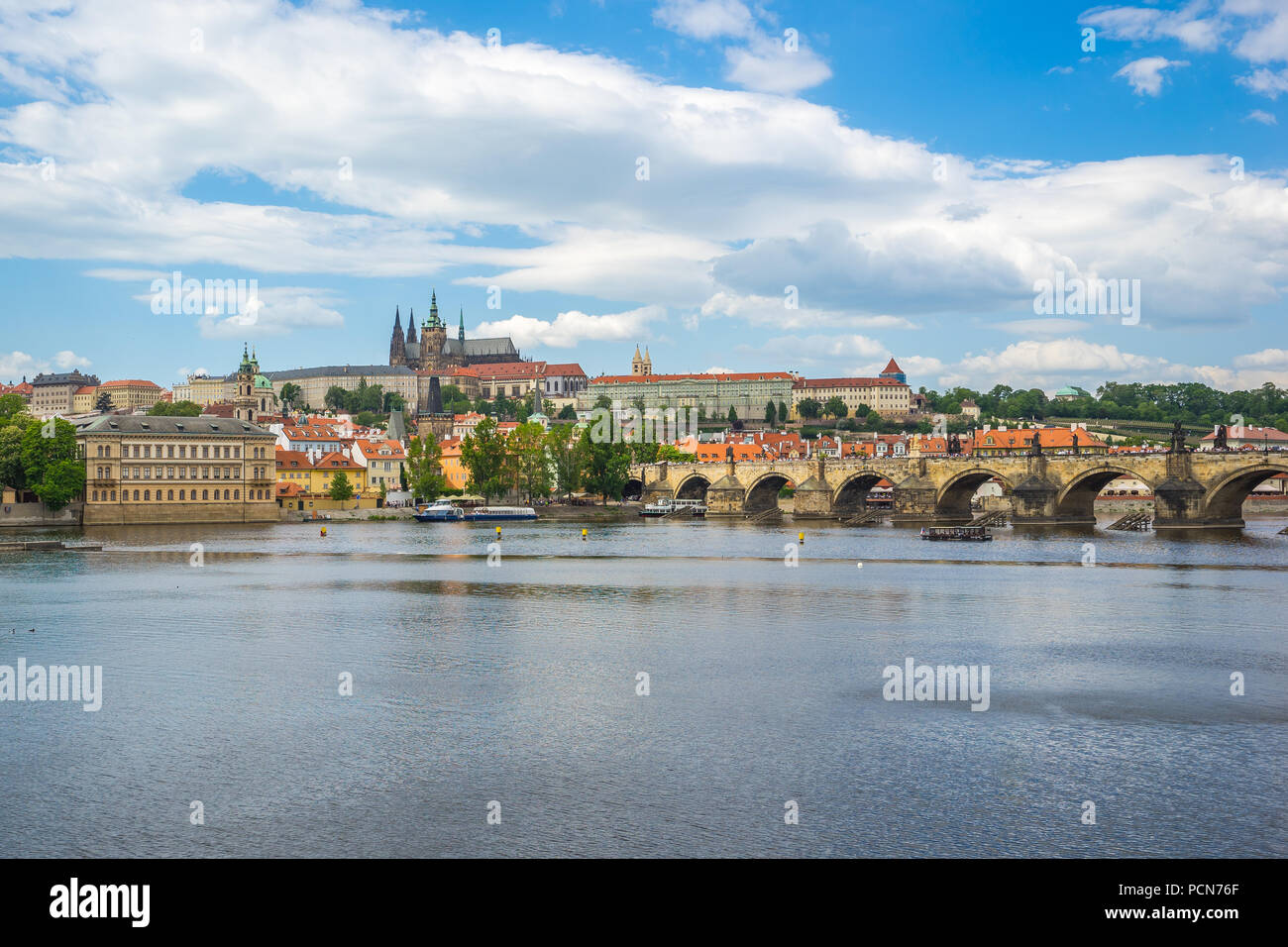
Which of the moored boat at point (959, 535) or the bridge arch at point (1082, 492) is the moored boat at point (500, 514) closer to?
the moored boat at point (959, 535)

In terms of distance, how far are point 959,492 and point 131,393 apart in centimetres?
14866

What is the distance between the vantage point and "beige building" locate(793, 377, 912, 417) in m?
188

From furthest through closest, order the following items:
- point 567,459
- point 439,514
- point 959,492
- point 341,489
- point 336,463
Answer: point 336,463 < point 567,459 < point 341,489 < point 439,514 < point 959,492

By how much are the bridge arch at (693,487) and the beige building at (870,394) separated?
85472mm

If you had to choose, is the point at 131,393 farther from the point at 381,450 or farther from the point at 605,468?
the point at 605,468

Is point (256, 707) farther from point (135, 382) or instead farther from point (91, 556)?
point (135, 382)

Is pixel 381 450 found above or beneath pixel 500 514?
above

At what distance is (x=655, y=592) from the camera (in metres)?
33.8

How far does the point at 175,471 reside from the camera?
3051 inches

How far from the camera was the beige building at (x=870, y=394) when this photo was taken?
7407 inches

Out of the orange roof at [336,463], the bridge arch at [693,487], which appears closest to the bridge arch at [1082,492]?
the bridge arch at [693,487]

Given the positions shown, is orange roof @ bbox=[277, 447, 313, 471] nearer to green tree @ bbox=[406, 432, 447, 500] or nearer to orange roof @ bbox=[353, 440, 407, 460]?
orange roof @ bbox=[353, 440, 407, 460]

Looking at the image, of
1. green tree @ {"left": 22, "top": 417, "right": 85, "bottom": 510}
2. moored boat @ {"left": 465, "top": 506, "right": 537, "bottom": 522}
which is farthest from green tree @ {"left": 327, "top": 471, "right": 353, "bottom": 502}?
green tree @ {"left": 22, "top": 417, "right": 85, "bottom": 510}

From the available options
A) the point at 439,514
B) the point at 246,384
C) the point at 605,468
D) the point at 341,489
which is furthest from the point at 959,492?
the point at 246,384
